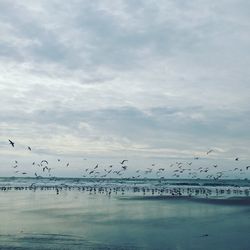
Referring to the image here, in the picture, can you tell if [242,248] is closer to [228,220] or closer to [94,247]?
[94,247]

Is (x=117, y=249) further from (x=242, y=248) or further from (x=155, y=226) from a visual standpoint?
(x=155, y=226)

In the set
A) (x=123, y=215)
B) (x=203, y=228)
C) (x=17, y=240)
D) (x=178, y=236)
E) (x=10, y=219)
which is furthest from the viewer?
(x=123, y=215)

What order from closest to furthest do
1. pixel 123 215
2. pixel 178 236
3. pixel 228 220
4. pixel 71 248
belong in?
pixel 71 248, pixel 178 236, pixel 228 220, pixel 123 215

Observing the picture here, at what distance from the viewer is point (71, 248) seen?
78.8ft

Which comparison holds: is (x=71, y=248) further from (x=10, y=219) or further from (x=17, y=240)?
(x=10, y=219)

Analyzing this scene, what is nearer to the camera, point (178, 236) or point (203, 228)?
point (178, 236)

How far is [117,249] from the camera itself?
24156 millimetres

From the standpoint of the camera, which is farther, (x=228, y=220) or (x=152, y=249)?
(x=228, y=220)

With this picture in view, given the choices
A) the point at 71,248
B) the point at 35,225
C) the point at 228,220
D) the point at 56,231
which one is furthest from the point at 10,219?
the point at 228,220

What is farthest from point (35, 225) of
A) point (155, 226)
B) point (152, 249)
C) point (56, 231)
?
point (152, 249)

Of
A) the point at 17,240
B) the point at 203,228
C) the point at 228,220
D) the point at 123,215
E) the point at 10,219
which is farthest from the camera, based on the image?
the point at 123,215

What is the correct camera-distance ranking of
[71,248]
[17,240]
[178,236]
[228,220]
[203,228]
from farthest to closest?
1. [228,220]
2. [203,228]
3. [178,236]
4. [17,240]
5. [71,248]

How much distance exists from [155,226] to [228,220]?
28.6 ft

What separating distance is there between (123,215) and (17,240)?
1675 centimetres
